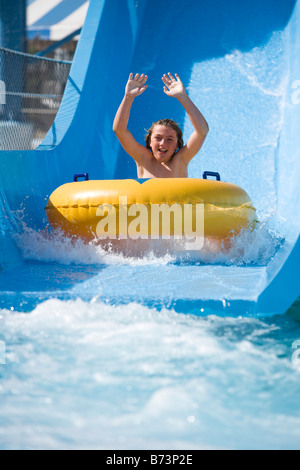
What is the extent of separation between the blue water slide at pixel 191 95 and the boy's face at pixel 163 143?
1.81 feet

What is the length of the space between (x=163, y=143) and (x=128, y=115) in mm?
262

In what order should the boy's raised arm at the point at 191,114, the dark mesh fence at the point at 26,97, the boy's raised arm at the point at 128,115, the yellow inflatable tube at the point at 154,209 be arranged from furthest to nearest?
the dark mesh fence at the point at 26,97
the boy's raised arm at the point at 128,115
the boy's raised arm at the point at 191,114
the yellow inflatable tube at the point at 154,209

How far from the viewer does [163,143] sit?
326cm

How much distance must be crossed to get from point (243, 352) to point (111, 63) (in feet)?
10.2

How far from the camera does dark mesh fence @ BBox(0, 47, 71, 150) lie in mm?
3676

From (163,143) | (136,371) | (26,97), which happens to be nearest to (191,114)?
(163,143)

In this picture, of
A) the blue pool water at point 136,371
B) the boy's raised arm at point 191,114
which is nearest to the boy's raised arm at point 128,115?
the boy's raised arm at point 191,114

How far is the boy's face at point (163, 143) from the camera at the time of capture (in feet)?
10.8

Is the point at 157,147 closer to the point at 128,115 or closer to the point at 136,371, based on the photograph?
the point at 128,115

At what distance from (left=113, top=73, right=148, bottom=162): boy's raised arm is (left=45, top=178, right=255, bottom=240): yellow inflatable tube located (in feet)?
2.53

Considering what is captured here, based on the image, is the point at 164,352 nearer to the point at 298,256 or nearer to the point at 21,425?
the point at 21,425

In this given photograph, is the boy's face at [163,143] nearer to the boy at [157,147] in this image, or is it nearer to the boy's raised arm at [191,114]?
the boy at [157,147]

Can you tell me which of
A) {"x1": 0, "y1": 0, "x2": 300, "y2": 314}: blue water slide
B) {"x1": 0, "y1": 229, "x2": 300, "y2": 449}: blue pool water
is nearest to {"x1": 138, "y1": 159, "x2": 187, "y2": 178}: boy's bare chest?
{"x1": 0, "y1": 0, "x2": 300, "y2": 314}: blue water slide

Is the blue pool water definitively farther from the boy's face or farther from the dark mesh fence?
the dark mesh fence
